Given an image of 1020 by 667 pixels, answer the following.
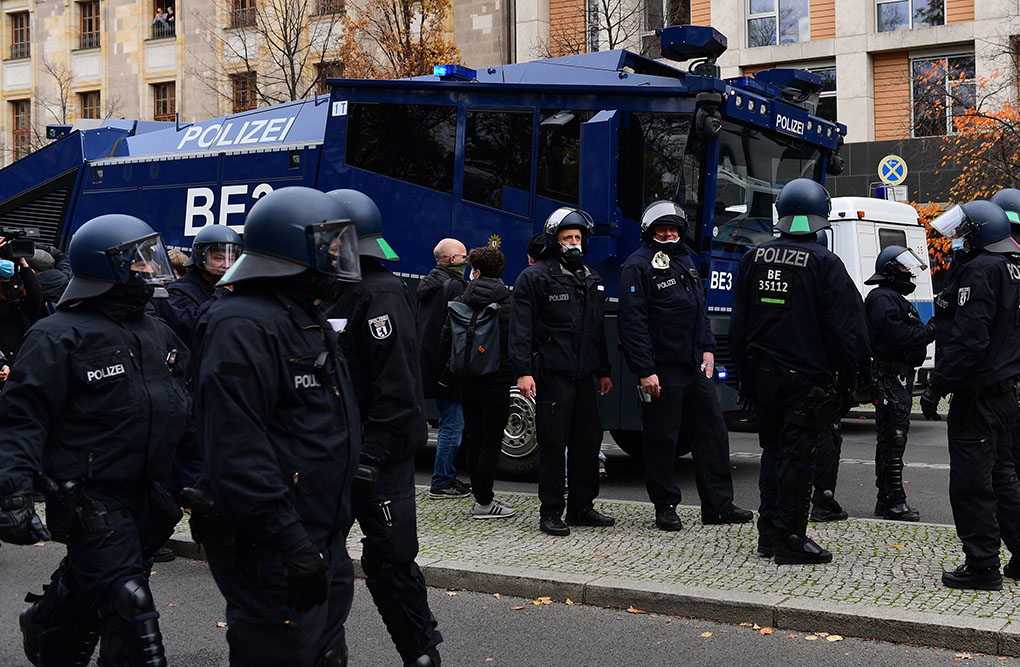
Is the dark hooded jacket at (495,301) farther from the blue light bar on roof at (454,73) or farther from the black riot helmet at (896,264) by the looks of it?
the black riot helmet at (896,264)

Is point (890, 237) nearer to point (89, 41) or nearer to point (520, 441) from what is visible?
point (520, 441)

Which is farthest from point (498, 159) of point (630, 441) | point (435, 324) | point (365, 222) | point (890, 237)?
point (890, 237)

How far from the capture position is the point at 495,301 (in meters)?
8.36

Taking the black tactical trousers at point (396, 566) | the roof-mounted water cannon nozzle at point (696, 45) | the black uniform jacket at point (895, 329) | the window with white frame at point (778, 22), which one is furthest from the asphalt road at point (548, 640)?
the window with white frame at point (778, 22)

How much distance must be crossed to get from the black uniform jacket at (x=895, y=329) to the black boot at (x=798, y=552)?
2084 mm

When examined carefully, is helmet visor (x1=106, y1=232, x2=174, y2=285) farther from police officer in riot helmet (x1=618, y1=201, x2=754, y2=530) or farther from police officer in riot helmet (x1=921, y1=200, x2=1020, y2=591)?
police officer in riot helmet (x1=921, y1=200, x2=1020, y2=591)

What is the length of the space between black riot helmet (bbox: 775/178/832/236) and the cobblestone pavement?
1.82 m

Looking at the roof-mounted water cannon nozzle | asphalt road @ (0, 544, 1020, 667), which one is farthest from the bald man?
asphalt road @ (0, 544, 1020, 667)

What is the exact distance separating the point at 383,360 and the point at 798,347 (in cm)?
281

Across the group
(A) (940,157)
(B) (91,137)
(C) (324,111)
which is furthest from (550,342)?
(A) (940,157)

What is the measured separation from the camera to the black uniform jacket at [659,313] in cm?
747

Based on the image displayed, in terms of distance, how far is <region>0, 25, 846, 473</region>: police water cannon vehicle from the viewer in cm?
917

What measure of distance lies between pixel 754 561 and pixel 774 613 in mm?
1047

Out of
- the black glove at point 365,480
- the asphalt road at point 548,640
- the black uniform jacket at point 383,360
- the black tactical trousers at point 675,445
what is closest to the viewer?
the black glove at point 365,480
